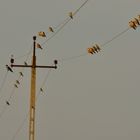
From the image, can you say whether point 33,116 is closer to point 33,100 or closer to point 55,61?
point 33,100

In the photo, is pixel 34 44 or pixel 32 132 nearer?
pixel 32 132

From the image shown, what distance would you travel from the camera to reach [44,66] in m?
38.9

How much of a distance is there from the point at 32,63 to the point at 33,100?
2259mm

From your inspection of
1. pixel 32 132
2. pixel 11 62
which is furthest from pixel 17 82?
pixel 32 132

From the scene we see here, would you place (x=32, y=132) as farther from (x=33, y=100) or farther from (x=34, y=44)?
(x=34, y=44)

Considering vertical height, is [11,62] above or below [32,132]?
above

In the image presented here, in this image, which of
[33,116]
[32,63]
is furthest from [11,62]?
[33,116]

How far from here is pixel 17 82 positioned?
4128 cm

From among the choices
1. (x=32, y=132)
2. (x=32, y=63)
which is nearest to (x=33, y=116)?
(x=32, y=132)

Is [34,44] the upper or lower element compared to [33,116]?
upper

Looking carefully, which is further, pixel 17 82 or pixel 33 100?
pixel 17 82

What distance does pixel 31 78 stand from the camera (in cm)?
3894

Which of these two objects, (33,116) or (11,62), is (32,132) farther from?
(11,62)

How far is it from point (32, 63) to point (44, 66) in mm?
717
